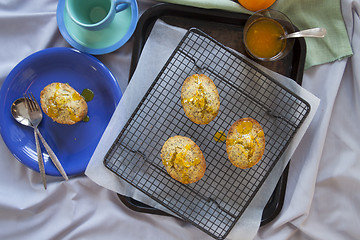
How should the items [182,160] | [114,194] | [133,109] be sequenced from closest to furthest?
[182,160] → [133,109] → [114,194]

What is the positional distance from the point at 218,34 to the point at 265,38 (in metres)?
0.21

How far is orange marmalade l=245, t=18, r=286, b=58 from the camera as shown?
1634 millimetres

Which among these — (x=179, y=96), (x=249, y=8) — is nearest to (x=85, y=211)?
(x=179, y=96)

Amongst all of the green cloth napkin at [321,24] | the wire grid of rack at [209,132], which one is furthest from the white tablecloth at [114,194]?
the wire grid of rack at [209,132]

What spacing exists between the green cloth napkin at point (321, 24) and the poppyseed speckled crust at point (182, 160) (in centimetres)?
66

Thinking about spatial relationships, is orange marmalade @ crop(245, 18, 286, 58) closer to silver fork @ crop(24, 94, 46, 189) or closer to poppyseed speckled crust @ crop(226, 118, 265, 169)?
poppyseed speckled crust @ crop(226, 118, 265, 169)

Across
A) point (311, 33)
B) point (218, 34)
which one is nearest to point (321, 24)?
point (311, 33)

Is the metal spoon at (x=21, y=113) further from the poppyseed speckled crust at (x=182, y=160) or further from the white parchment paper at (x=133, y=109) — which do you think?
the poppyseed speckled crust at (x=182, y=160)

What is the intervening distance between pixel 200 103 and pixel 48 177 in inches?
31.4

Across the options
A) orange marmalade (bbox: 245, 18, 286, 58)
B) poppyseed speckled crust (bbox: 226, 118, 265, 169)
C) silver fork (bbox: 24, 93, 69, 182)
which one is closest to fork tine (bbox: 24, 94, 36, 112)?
silver fork (bbox: 24, 93, 69, 182)

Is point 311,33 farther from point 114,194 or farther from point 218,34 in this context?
point 114,194

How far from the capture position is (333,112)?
1747 mm

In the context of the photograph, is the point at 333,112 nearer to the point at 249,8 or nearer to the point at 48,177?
the point at 249,8

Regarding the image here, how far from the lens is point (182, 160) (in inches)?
59.6
